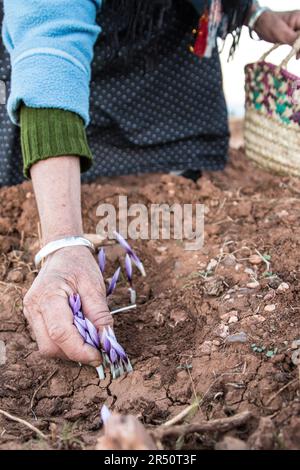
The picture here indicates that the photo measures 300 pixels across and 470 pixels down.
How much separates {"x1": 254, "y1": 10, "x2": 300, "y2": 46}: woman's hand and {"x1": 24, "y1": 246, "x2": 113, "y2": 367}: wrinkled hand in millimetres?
1338

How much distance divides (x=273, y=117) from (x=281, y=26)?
15.9 inches

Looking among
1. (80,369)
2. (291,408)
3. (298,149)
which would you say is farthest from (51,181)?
(298,149)

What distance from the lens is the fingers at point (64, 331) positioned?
175 centimetres

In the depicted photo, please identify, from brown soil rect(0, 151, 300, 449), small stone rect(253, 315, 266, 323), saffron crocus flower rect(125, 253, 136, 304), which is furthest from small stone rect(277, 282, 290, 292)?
saffron crocus flower rect(125, 253, 136, 304)

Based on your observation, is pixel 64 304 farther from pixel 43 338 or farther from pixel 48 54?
pixel 48 54

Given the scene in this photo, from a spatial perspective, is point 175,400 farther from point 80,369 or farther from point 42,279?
point 42,279

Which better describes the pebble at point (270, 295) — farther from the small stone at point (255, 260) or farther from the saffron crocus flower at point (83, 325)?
the saffron crocus flower at point (83, 325)

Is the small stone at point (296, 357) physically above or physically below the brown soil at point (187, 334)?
above

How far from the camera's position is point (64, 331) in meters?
1.75

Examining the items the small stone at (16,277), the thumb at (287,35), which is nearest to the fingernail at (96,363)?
the small stone at (16,277)

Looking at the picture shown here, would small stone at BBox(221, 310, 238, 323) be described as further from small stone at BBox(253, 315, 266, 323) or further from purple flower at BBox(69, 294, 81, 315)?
purple flower at BBox(69, 294, 81, 315)

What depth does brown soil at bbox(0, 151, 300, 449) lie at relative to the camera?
1603mm

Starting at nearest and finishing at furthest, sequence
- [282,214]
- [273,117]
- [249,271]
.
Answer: [249,271] < [282,214] < [273,117]

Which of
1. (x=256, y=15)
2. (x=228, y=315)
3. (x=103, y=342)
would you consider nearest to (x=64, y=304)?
(x=103, y=342)
